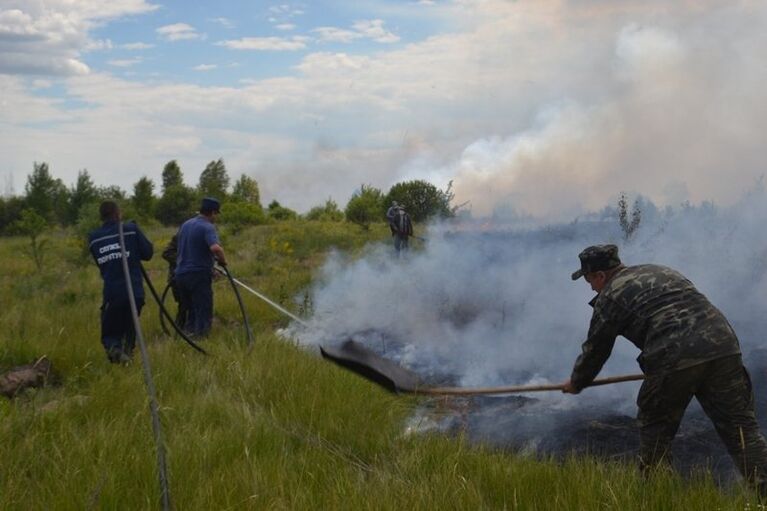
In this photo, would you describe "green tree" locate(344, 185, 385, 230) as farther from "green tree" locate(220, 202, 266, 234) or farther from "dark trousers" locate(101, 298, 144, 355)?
"dark trousers" locate(101, 298, 144, 355)

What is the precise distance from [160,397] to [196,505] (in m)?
2.13

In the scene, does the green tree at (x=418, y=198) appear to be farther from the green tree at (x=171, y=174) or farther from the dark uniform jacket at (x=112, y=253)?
the green tree at (x=171, y=174)

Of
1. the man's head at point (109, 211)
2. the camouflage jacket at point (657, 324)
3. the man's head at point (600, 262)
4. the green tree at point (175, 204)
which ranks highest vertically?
the green tree at point (175, 204)

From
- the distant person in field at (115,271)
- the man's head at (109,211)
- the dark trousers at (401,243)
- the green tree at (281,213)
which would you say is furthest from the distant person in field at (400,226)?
the green tree at (281,213)

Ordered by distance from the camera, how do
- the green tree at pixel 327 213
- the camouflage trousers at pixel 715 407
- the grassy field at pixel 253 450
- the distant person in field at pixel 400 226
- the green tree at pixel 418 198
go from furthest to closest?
1. the green tree at pixel 327 213
2. the green tree at pixel 418 198
3. the distant person in field at pixel 400 226
4. the camouflage trousers at pixel 715 407
5. the grassy field at pixel 253 450

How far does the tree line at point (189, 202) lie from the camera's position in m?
26.5

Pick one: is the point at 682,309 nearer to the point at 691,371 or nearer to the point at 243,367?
the point at 691,371

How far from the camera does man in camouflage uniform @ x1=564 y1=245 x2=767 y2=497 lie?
393 centimetres

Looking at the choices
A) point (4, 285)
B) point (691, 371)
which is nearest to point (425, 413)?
point (691, 371)

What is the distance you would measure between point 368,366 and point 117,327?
3.56m

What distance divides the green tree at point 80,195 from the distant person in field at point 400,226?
30.2m

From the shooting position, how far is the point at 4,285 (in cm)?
1337

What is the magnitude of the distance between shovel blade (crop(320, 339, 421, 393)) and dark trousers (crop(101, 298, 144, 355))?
3.22m

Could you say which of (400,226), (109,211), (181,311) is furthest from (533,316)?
(400,226)
